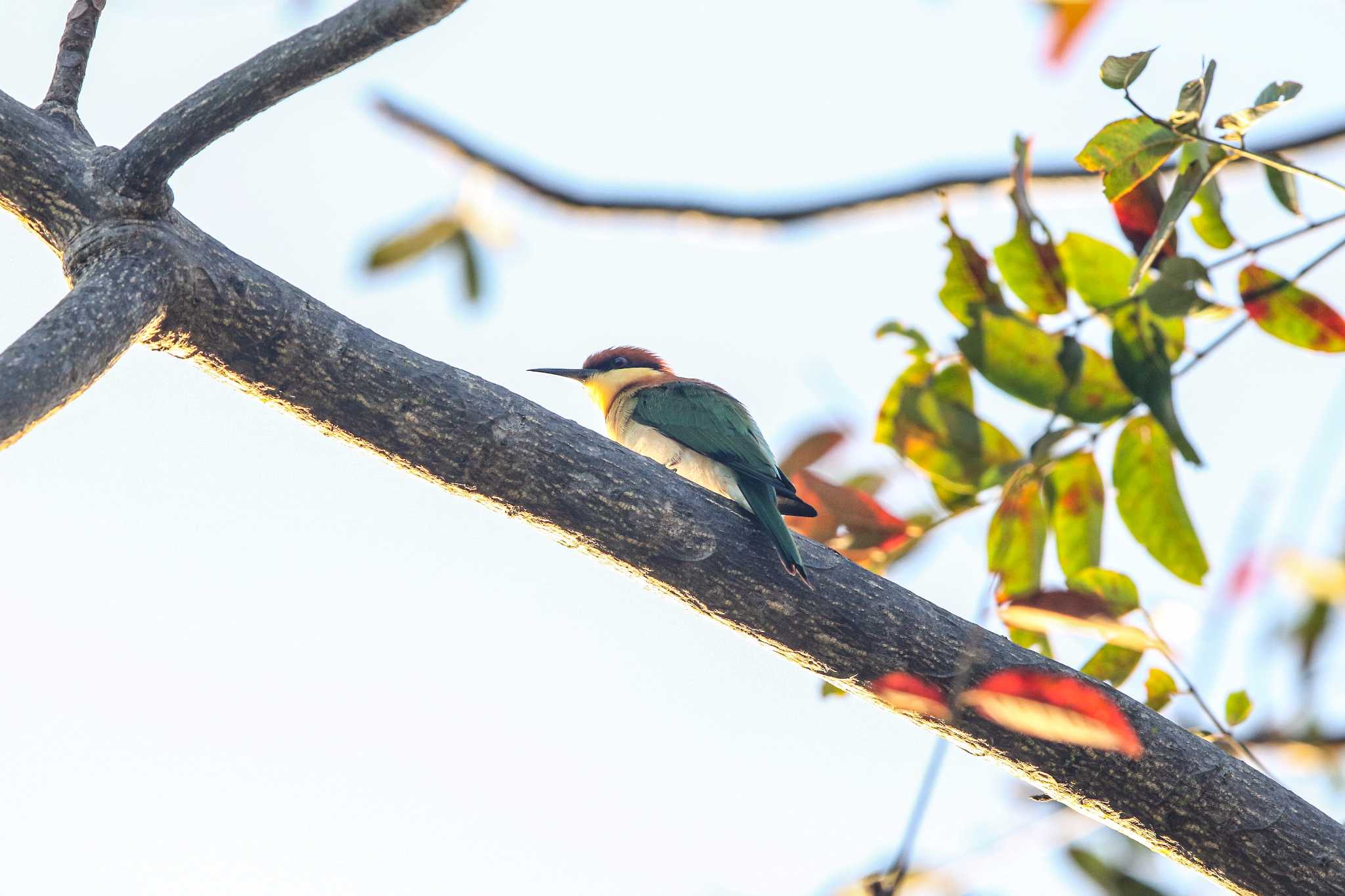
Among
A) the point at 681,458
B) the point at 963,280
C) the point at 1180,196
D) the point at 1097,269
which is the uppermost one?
the point at 681,458

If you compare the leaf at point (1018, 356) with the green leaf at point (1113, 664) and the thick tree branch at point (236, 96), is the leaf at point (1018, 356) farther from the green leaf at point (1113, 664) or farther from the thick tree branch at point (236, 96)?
the thick tree branch at point (236, 96)

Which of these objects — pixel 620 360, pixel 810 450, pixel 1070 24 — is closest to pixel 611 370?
pixel 620 360

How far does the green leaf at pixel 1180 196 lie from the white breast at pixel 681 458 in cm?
159

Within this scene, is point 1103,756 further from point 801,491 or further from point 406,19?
point 406,19

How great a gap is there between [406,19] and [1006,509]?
1.50 metres

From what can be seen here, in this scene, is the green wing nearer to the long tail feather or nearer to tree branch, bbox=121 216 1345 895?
the long tail feather

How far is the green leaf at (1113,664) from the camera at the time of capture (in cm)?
266

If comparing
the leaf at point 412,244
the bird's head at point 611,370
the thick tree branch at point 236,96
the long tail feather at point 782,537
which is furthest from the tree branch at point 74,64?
the bird's head at point 611,370

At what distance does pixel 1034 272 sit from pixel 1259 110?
606 millimetres

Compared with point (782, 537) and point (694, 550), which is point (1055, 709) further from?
point (694, 550)

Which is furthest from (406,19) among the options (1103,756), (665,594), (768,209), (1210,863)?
(1210,863)

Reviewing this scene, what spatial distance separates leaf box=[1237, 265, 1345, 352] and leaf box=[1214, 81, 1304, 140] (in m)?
0.43

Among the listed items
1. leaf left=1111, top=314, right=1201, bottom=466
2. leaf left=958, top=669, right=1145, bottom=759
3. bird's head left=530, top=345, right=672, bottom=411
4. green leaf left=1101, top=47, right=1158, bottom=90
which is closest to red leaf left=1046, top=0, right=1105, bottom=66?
green leaf left=1101, top=47, right=1158, bottom=90

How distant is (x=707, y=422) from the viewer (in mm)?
4227
